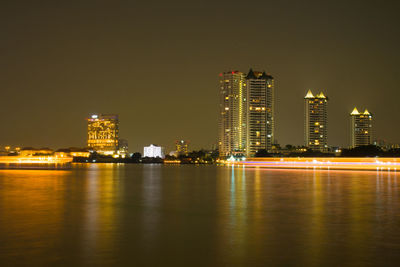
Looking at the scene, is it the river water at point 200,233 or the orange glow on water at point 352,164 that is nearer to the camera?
the river water at point 200,233

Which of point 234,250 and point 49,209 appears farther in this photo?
point 49,209

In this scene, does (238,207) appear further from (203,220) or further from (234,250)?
(234,250)

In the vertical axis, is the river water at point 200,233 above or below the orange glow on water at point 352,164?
above

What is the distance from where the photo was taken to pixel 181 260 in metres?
7.57

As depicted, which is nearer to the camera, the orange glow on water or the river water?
the river water

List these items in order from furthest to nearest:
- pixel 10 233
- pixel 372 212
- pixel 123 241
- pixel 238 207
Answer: pixel 238 207 → pixel 372 212 → pixel 10 233 → pixel 123 241

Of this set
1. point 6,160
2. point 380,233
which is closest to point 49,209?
point 380,233

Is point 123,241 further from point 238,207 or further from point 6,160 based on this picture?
point 6,160

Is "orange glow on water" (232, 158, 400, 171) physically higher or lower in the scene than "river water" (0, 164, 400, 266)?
lower

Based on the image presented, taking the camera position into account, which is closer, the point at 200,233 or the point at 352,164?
the point at 200,233

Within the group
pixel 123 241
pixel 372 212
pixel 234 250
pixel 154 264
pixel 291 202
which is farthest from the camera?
pixel 291 202

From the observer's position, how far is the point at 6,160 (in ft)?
455

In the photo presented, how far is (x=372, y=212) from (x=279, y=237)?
5712 mm

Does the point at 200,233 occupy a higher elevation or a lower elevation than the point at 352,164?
higher
